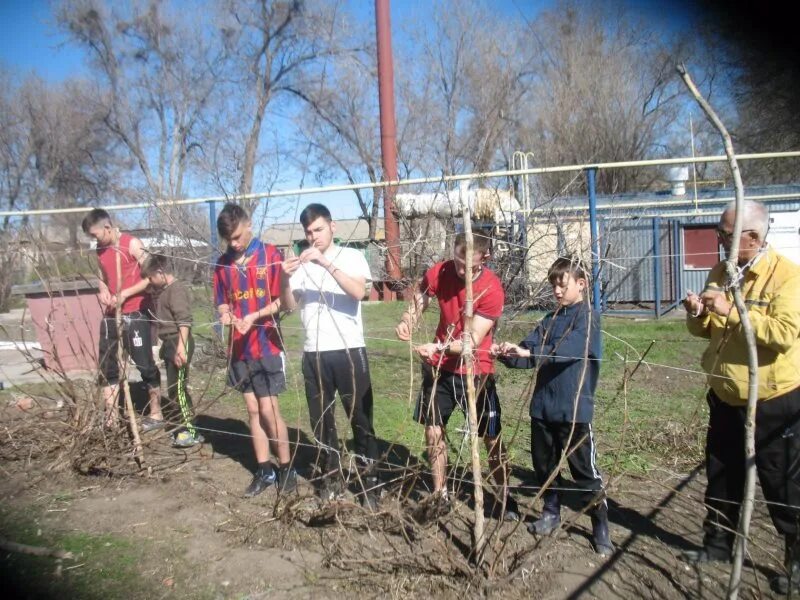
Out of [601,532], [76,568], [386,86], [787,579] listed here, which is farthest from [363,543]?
[386,86]

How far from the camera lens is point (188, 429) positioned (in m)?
4.50

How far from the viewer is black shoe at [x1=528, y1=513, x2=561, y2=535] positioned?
2879mm

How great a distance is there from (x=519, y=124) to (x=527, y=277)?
13.6 metres

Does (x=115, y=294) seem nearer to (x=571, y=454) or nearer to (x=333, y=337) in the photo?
(x=333, y=337)

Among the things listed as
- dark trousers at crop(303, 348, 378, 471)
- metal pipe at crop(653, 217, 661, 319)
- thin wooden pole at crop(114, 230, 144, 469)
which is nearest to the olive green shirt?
thin wooden pole at crop(114, 230, 144, 469)

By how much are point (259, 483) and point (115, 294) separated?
1555mm

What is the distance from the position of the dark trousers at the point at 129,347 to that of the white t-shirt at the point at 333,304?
1430 mm

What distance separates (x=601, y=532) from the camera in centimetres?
275

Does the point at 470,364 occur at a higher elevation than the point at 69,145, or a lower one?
lower

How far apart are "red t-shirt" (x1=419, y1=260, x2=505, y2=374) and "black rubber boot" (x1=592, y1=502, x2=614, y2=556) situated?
751 mm

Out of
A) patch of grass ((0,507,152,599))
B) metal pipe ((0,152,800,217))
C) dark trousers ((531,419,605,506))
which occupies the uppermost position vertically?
metal pipe ((0,152,800,217))

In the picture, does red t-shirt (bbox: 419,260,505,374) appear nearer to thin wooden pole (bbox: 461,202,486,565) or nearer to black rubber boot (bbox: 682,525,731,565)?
thin wooden pole (bbox: 461,202,486,565)

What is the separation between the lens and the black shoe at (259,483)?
11.5 feet

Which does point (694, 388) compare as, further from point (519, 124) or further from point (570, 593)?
point (519, 124)
